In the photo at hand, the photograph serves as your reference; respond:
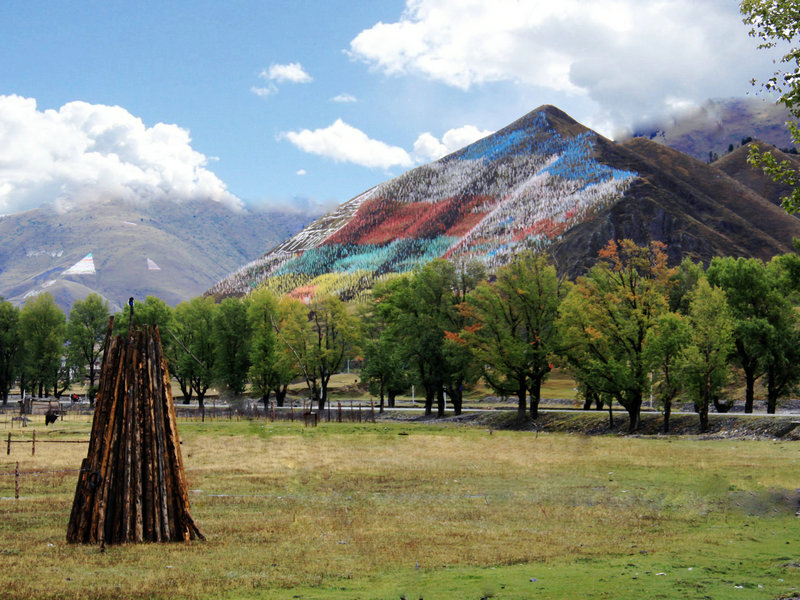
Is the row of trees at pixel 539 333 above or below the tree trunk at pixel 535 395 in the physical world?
above

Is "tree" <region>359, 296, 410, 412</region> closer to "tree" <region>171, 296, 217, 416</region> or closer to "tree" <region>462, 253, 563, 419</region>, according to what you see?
"tree" <region>462, 253, 563, 419</region>

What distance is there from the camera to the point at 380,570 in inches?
579

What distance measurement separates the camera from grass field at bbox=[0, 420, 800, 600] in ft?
43.3

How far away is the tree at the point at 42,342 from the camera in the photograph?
355 feet

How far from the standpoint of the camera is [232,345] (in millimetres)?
98938

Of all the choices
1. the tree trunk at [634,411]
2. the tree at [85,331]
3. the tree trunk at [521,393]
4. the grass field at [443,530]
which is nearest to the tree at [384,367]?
the tree trunk at [521,393]

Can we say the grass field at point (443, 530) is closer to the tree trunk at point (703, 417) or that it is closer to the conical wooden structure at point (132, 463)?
the conical wooden structure at point (132, 463)

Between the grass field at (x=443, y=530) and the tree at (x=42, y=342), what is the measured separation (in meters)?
78.4

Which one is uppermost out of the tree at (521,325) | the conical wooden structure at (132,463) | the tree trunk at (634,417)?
the tree at (521,325)

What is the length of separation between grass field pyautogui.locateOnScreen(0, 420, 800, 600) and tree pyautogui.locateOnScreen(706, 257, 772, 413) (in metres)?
30.3

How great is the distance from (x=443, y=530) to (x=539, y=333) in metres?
50.4

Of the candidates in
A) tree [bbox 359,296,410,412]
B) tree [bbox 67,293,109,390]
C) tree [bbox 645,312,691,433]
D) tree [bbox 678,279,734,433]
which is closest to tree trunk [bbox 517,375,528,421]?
tree [bbox 645,312,691,433]

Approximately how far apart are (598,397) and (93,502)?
64.6 metres

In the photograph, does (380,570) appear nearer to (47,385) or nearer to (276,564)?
(276,564)
